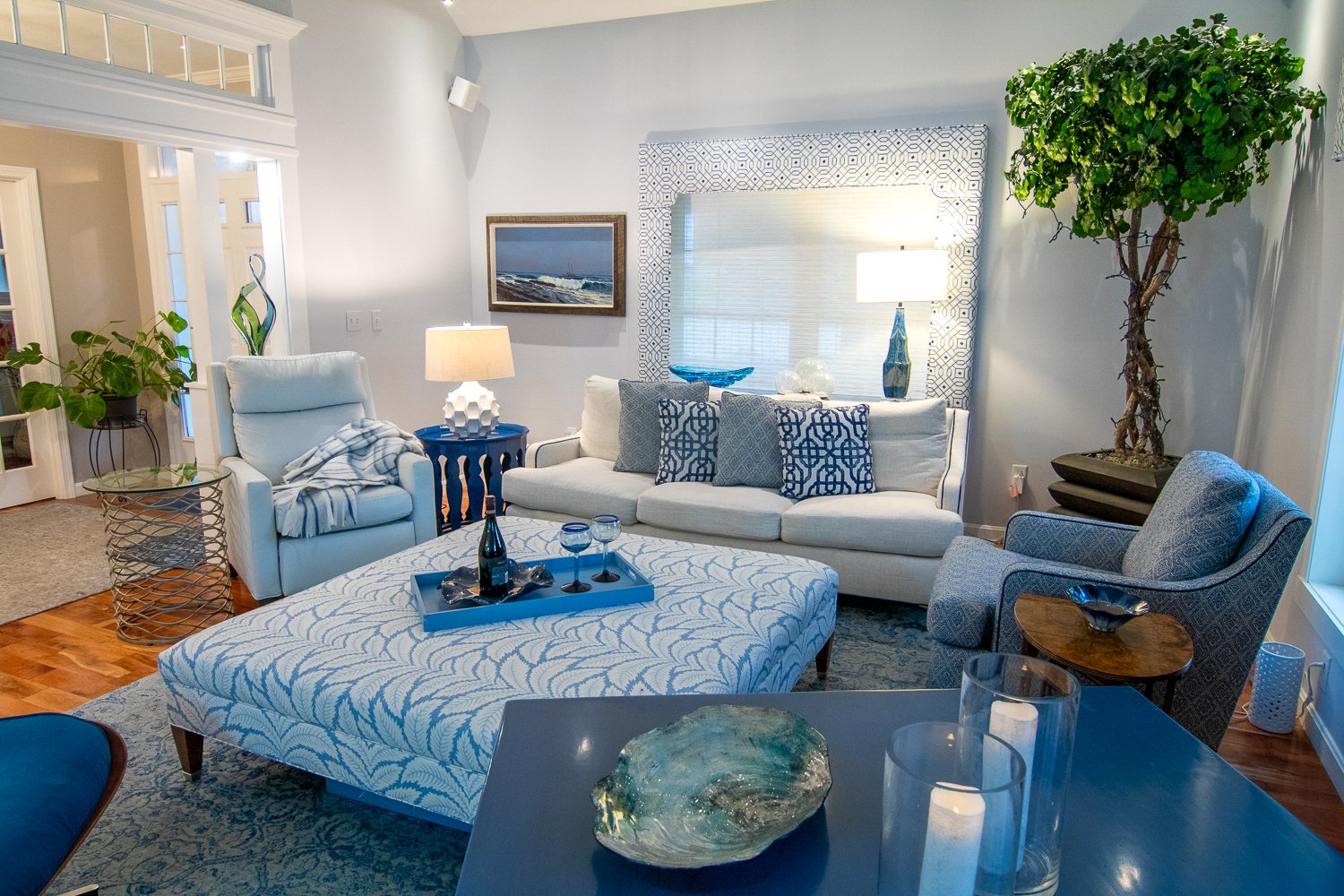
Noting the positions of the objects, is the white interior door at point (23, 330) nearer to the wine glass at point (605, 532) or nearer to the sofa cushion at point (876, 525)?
the wine glass at point (605, 532)

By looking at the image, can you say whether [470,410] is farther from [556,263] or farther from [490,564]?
[490,564]

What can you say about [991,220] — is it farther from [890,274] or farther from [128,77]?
[128,77]

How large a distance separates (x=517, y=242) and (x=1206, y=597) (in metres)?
4.36

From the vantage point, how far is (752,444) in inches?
151

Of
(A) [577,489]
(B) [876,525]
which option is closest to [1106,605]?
(B) [876,525]

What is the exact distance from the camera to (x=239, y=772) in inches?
89.5

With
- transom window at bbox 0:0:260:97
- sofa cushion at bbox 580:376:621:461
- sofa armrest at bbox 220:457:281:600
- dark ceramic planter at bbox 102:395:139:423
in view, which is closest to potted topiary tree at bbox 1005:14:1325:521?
sofa cushion at bbox 580:376:621:461

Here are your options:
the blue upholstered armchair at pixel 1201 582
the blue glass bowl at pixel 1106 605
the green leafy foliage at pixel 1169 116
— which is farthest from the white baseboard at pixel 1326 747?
the green leafy foliage at pixel 1169 116

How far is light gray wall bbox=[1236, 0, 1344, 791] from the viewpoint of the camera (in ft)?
8.41

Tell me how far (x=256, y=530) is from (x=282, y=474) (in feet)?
1.59

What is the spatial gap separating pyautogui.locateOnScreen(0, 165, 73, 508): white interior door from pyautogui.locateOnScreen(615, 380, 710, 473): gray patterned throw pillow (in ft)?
11.7

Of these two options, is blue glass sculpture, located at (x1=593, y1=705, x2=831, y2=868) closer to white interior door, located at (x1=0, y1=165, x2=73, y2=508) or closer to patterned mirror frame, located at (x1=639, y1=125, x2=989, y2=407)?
patterned mirror frame, located at (x1=639, y1=125, x2=989, y2=407)

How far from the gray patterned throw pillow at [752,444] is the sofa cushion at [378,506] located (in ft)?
4.54

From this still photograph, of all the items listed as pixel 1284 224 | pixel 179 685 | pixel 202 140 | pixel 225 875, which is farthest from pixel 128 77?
pixel 1284 224
